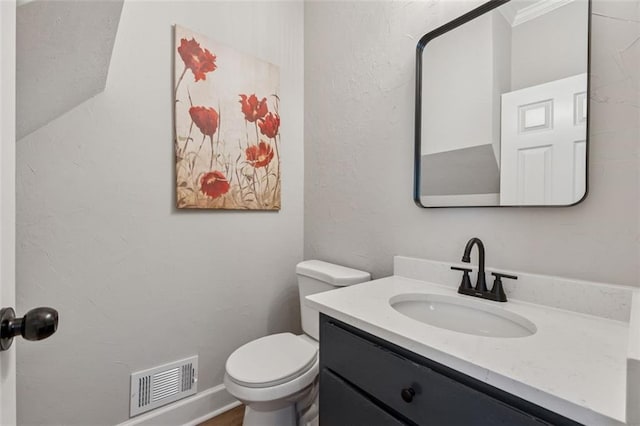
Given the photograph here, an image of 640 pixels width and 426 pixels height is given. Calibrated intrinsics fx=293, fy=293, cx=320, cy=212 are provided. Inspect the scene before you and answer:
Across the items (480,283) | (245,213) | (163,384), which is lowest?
(163,384)

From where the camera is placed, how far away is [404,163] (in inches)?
53.5

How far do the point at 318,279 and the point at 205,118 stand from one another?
100 centimetres

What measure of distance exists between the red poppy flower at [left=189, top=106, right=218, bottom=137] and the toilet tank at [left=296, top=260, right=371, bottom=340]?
33.7 inches

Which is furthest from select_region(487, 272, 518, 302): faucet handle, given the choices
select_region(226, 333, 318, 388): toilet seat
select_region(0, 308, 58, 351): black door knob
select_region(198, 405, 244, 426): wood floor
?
select_region(198, 405, 244, 426): wood floor

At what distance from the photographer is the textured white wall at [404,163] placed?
2.68ft

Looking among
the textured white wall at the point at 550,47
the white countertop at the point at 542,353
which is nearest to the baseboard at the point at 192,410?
the white countertop at the point at 542,353

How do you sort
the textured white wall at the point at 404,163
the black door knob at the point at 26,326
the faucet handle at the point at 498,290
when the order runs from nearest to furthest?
the black door knob at the point at 26,326, the textured white wall at the point at 404,163, the faucet handle at the point at 498,290

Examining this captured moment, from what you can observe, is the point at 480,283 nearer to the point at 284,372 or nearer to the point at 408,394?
the point at 408,394

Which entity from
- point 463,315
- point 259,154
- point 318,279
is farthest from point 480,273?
point 259,154

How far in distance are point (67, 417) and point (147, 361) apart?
0.31 m

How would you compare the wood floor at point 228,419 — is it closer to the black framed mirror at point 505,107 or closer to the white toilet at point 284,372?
the white toilet at point 284,372

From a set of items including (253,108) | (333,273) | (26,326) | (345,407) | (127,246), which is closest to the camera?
(26,326)

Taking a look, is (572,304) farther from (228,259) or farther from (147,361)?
(147,361)

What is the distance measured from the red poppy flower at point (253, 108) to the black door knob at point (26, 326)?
1.37m
